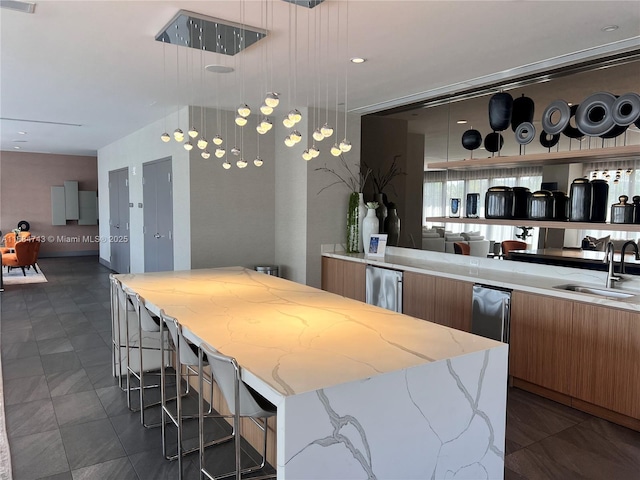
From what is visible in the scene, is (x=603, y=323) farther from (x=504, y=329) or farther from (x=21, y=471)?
(x=21, y=471)

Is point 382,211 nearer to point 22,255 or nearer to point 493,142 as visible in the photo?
point 493,142

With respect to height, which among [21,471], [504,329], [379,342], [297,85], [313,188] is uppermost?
[297,85]

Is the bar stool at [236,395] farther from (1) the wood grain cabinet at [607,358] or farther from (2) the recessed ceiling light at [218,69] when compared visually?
(2) the recessed ceiling light at [218,69]

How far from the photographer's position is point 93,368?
14.3ft

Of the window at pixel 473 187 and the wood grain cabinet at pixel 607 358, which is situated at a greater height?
the window at pixel 473 187

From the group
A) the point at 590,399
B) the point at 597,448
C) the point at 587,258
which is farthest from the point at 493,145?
the point at 597,448

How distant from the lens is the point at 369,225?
5.85m

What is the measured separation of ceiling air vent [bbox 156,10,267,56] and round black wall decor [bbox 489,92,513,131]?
191 centimetres

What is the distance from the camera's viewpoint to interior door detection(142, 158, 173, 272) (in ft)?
21.9

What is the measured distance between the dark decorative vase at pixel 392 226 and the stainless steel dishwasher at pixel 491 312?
5.81ft

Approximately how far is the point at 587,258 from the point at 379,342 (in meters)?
2.48

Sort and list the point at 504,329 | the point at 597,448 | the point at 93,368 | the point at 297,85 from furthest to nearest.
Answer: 1. the point at 297,85
2. the point at 93,368
3. the point at 504,329
4. the point at 597,448

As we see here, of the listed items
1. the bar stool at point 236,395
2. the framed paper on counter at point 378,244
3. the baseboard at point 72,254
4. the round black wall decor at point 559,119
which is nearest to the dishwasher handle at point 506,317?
the round black wall decor at point 559,119

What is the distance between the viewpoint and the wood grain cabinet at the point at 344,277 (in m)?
5.53
